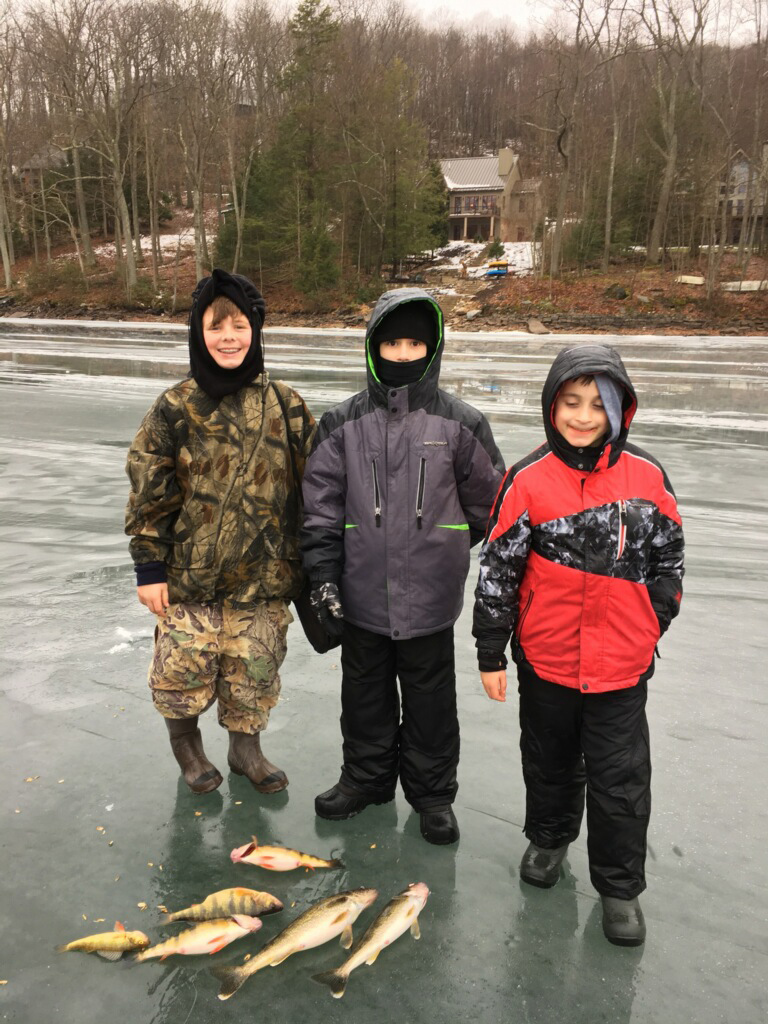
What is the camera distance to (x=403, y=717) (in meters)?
2.78

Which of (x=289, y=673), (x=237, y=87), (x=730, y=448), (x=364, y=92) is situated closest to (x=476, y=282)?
(x=364, y=92)

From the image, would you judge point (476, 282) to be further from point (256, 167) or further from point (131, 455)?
point (131, 455)

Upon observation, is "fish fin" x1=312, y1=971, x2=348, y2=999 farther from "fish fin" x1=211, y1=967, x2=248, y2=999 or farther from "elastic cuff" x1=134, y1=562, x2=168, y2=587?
"elastic cuff" x1=134, y1=562, x2=168, y2=587

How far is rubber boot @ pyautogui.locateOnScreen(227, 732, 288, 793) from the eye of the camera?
2.82 m

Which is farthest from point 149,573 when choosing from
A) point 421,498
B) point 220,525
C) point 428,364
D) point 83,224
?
point 83,224

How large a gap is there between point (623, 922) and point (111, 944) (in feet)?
4.55

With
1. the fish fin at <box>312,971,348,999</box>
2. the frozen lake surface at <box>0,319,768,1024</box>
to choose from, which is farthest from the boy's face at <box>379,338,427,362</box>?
the fish fin at <box>312,971,348,999</box>

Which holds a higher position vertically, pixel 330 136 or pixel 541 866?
pixel 330 136

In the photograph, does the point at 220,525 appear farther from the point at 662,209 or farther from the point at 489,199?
the point at 489,199

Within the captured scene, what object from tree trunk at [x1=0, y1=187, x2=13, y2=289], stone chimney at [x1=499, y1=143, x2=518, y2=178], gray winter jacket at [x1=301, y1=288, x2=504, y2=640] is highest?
stone chimney at [x1=499, y1=143, x2=518, y2=178]

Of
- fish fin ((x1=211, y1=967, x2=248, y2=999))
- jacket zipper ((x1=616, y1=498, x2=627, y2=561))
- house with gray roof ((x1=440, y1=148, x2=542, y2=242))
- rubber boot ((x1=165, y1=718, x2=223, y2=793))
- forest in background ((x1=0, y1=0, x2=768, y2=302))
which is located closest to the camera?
fish fin ((x1=211, y1=967, x2=248, y2=999))

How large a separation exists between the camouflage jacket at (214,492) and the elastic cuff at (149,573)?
14mm

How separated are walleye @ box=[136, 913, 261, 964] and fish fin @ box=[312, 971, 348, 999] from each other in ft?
0.71

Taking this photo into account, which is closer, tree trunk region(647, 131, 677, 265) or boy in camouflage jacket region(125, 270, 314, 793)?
boy in camouflage jacket region(125, 270, 314, 793)
